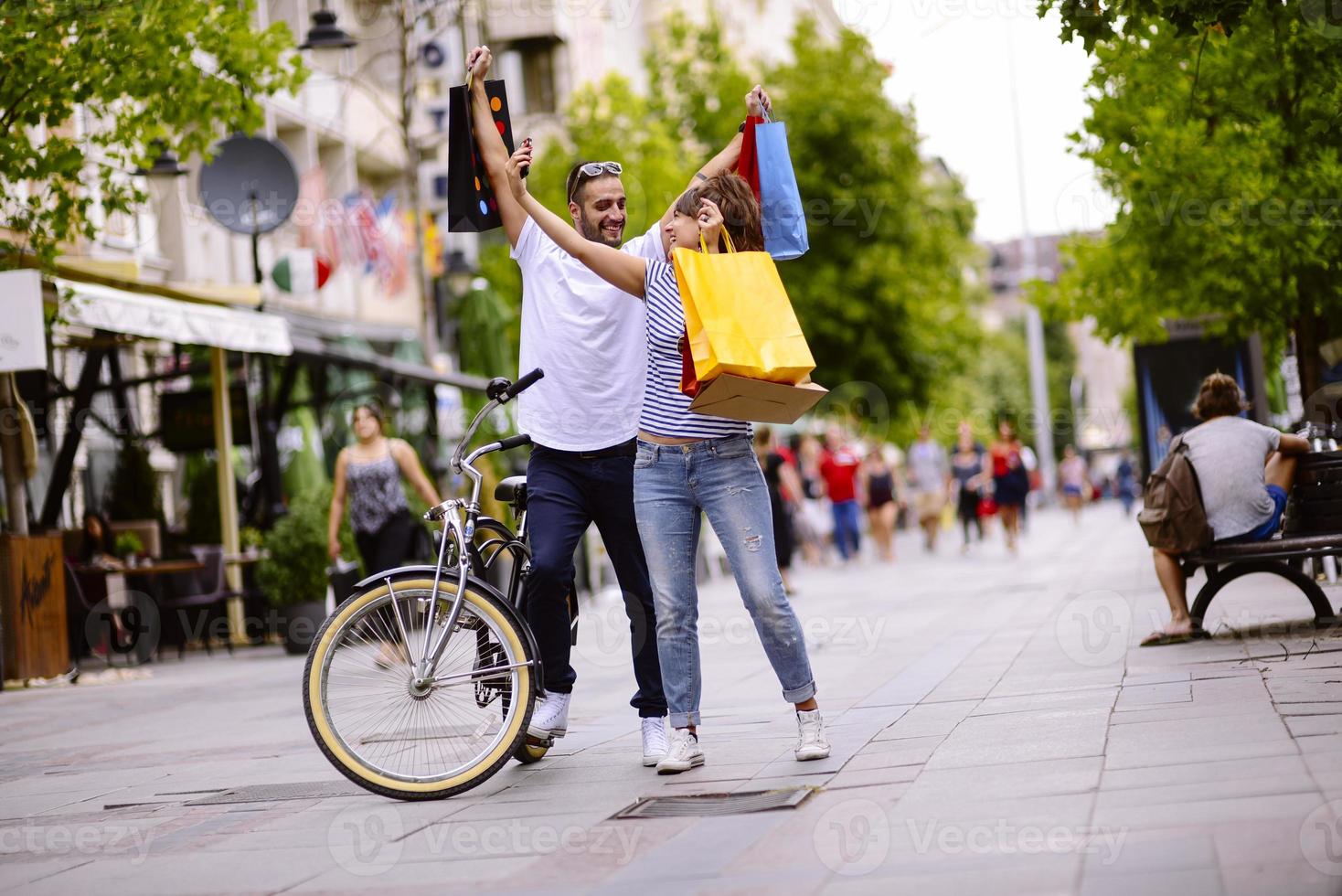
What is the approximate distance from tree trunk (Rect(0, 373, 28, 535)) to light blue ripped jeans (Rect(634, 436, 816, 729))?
8.19 metres

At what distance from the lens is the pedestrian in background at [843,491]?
2570cm

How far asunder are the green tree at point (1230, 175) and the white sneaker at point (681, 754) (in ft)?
23.0

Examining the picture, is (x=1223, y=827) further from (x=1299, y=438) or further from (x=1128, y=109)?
(x=1128, y=109)

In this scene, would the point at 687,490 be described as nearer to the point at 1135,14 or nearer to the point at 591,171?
the point at 591,171

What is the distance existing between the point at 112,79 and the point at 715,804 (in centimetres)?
812

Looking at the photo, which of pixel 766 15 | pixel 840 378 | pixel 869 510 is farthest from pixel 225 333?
pixel 766 15

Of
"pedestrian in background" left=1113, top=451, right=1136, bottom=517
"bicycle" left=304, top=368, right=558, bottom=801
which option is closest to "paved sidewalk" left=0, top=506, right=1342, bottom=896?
"bicycle" left=304, top=368, right=558, bottom=801

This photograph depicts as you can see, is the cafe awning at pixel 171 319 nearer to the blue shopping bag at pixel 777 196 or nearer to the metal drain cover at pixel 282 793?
the metal drain cover at pixel 282 793

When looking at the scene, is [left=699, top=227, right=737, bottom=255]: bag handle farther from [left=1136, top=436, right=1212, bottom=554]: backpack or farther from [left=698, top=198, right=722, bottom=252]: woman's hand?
[left=1136, top=436, right=1212, bottom=554]: backpack

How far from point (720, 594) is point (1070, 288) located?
562 cm

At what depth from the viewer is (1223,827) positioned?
4359 millimetres

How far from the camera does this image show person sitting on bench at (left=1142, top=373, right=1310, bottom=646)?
9.22 m

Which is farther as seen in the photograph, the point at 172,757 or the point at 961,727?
the point at 172,757

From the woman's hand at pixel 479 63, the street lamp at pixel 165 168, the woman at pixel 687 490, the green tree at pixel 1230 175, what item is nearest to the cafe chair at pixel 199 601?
the street lamp at pixel 165 168
